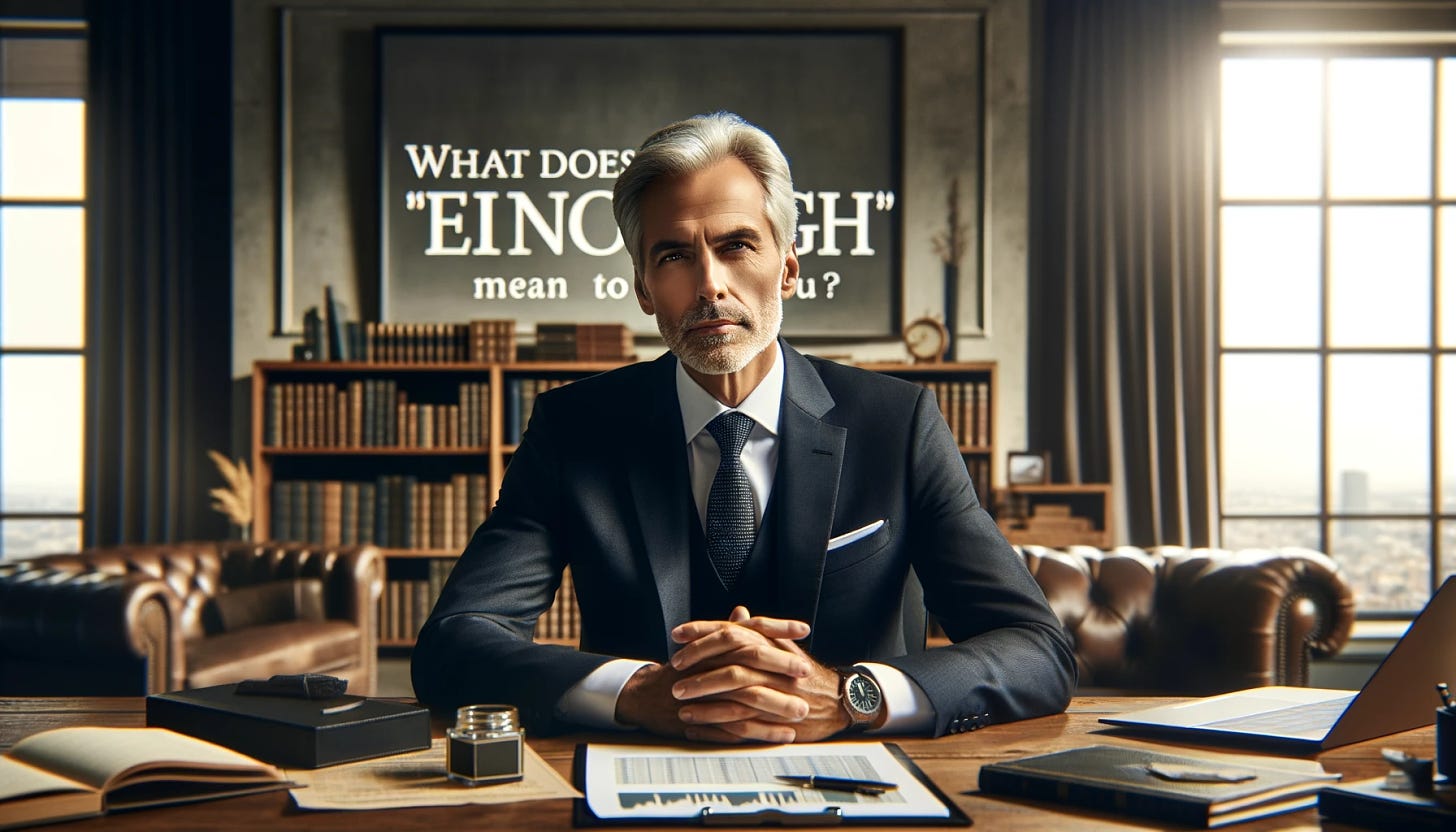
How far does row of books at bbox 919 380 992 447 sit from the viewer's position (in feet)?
16.8

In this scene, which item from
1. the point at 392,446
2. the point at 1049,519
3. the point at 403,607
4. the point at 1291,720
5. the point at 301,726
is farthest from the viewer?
the point at 403,607

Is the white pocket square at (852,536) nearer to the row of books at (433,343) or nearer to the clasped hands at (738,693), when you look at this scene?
the clasped hands at (738,693)

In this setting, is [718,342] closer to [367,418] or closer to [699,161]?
[699,161]

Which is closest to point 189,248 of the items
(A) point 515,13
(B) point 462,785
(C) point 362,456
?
(C) point 362,456

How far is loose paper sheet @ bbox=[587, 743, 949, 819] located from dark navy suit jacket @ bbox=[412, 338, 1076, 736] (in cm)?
40

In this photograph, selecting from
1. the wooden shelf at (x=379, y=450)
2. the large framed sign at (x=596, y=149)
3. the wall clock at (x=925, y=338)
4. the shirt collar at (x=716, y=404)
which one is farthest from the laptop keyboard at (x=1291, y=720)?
the large framed sign at (x=596, y=149)

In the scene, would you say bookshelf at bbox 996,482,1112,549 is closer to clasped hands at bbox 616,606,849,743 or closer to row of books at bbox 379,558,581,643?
row of books at bbox 379,558,581,643


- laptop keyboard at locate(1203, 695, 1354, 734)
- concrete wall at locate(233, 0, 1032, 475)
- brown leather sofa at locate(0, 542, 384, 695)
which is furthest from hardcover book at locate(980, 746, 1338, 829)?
concrete wall at locate(233, 0, 1032, 475)

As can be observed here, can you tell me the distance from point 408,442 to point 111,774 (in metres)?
4.28

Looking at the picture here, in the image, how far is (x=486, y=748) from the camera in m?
1.13

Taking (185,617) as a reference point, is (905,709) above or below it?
above

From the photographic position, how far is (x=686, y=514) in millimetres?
1811

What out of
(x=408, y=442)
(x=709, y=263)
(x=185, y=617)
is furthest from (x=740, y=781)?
(x=408, y=442)

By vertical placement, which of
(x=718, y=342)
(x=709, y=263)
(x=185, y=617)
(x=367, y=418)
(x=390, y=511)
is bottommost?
(x=185, y=617)
